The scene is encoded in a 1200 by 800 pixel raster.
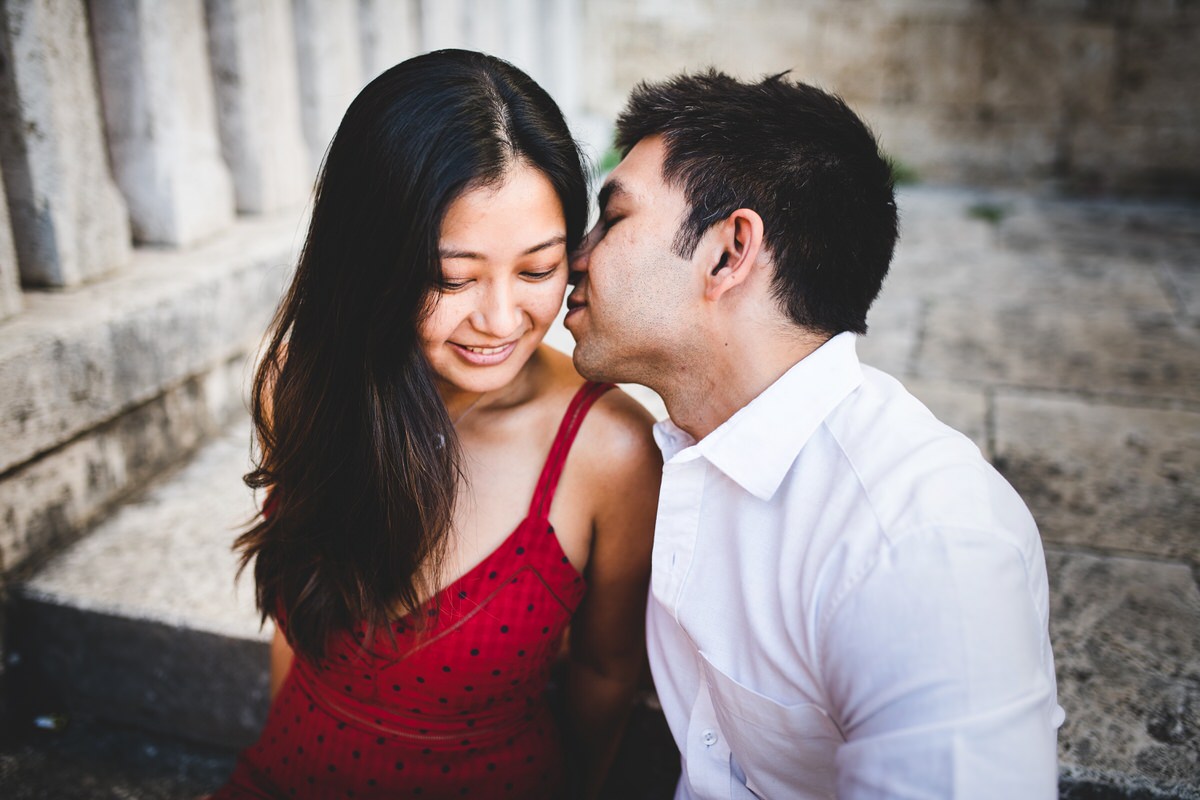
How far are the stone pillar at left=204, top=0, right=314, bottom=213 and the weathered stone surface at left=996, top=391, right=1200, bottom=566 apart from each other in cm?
285

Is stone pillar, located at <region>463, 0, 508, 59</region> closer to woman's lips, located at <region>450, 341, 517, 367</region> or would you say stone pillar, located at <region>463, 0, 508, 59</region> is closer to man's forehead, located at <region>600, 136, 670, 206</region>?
man's forehead, located at <region>600, 136, 670, 206</region>

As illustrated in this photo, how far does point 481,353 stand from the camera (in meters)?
1.68

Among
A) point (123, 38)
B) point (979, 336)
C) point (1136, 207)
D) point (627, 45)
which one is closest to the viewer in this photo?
point (123, 38)

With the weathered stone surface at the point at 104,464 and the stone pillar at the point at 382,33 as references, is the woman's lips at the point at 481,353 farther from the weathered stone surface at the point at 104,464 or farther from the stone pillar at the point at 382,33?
the stone pillar at the point at 382,33

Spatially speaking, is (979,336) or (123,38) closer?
(123,38)

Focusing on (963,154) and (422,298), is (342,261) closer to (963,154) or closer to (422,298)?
(422,298)

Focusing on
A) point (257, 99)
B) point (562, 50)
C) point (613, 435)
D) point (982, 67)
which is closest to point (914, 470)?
point (613, 435)

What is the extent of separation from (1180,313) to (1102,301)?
345 millimetres

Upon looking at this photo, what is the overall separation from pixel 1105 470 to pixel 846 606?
2.12 m

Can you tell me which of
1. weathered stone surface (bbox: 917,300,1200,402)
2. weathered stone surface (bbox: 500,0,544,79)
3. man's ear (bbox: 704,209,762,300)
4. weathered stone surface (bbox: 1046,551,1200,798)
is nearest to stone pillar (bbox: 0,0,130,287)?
man's ear (bbox: 704,209,762,300)

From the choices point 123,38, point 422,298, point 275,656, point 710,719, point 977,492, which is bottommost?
point 275,656

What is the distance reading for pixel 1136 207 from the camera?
658cm

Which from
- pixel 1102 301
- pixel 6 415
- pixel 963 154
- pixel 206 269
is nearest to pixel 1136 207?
pixel 963 154

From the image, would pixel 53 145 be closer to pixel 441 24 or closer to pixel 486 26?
pixel 441 24
